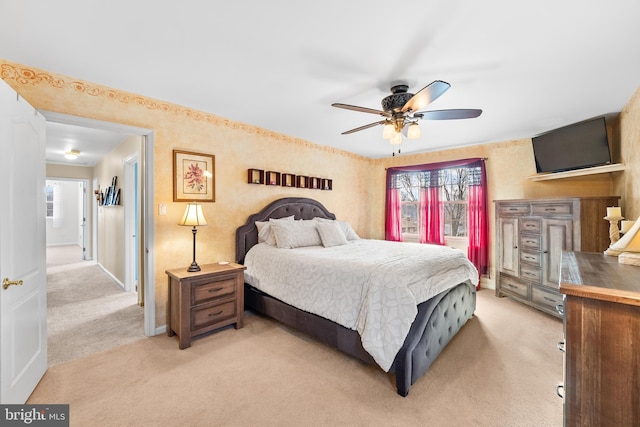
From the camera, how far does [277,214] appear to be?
4.07 metres

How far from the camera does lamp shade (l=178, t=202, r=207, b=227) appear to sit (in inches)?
112

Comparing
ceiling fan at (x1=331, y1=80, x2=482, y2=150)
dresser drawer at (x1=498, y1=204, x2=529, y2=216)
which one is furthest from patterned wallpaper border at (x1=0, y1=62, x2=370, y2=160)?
dresser drawer at (x1=498, y1=204, x2=529, y2=216)

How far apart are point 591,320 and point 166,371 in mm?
2823

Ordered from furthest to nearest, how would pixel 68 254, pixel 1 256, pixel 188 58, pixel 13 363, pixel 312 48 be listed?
1. pixel 68 254
2. pixel 188 58
3. pixel 312 48
4. pixel 13 363
5. pixel 1 256

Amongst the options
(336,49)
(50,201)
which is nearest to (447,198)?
(336,49)

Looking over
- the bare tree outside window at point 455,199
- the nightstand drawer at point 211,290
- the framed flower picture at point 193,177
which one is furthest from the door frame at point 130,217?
the bare tree outside window at point 455,199

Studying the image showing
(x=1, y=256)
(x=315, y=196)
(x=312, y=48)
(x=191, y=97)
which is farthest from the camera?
(x=315, y=196)

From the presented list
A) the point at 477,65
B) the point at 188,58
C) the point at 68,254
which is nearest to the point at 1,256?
the point at 188,58

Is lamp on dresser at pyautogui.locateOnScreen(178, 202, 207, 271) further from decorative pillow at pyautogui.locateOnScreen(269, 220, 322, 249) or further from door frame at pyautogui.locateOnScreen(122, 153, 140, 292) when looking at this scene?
door frame at pyautogui.locateOnScreen(122, 153, 140, 292)

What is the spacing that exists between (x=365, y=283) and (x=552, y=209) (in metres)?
2.99

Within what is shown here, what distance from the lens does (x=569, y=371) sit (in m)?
1.10

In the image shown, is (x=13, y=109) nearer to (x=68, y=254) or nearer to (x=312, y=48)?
(x=312, y=48)

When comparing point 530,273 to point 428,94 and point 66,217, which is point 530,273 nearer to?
point 428,94

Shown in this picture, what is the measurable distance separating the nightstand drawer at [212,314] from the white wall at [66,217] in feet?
30.8
